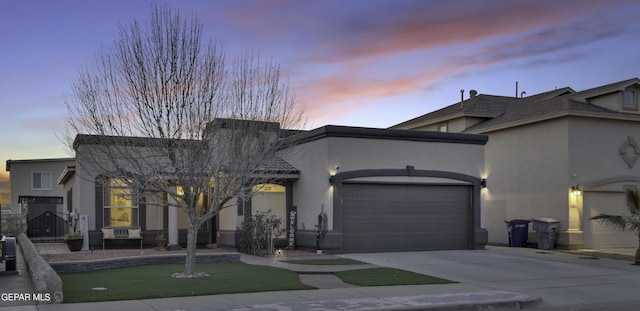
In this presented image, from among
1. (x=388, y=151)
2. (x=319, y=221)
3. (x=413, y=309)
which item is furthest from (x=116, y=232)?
(x=413, y=309)

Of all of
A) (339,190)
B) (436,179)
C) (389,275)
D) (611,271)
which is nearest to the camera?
(389,275)

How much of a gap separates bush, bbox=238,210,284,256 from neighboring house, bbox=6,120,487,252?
1006 millimetres

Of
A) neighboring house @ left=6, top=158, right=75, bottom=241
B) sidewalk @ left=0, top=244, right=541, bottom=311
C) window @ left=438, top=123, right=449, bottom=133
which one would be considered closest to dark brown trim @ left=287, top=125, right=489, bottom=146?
sidewalk @ left=0, top=244, right=541, bottom=311

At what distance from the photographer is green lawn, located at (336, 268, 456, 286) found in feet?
47.1

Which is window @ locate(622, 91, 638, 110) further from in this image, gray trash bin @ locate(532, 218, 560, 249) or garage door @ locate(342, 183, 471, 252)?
garage door @ locate(342, 183, 471, 252)

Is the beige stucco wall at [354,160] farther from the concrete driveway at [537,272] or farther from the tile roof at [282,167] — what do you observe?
the concrete driveway at [537,272]

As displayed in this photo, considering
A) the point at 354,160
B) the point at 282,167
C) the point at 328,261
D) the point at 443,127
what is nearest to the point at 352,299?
the point at 328,261

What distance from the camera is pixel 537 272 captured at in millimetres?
17094

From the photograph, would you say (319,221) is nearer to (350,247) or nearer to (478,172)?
(350,247)

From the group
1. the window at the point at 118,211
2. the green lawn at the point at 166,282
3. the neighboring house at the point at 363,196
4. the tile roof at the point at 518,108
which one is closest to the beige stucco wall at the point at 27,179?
the window at the point at 118,211

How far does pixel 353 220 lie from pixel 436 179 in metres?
3.74

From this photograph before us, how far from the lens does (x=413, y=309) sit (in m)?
11.2

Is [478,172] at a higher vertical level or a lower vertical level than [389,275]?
higher

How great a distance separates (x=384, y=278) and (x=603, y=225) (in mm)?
14280
